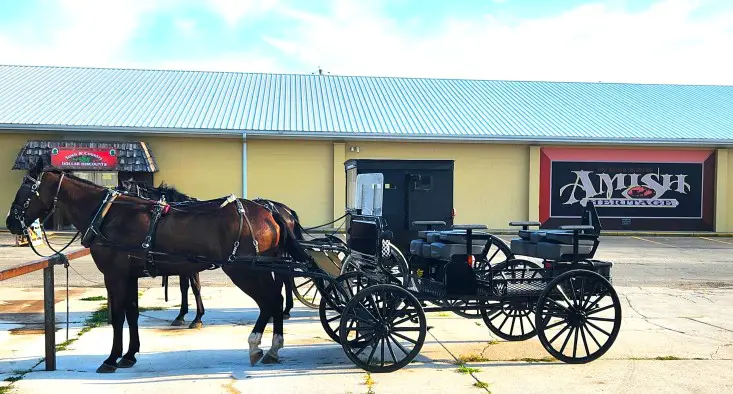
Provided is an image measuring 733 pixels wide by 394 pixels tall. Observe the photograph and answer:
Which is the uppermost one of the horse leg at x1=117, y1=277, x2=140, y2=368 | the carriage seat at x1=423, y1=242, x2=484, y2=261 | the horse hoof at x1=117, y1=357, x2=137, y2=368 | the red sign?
the red sign

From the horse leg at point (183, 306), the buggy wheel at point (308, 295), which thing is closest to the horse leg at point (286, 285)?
the buggy wheel at point (308, 295)

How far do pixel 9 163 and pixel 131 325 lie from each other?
64.7 ft

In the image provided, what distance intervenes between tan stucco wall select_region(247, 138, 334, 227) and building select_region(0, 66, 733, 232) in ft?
0.13

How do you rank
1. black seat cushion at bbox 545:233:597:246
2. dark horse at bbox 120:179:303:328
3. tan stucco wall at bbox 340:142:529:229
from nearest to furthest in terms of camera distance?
black seat cushion at bbox 545:233:597:246 → dark horse at bbox 120:179:303:328 → tan stucco wall at bbox 340:142:529:229

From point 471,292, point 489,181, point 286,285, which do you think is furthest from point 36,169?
point 489,181

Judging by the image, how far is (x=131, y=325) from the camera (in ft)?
21.0

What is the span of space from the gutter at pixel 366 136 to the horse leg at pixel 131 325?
55.1 ft

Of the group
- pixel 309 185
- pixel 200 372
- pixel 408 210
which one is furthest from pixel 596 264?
pixel 309 185

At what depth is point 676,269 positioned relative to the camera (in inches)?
608

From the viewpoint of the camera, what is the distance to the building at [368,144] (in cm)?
2303

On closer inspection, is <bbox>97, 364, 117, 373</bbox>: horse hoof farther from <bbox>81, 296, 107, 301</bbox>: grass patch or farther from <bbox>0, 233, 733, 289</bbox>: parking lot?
Answer: <bbox>0, 233, 733, 289</bbox>: parking lot

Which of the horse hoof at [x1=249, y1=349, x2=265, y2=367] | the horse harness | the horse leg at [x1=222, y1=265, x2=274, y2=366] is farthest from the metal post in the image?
the horse hoof at [x1=249, y1=349, x2=265, y2=367]

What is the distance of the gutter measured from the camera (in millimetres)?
22562

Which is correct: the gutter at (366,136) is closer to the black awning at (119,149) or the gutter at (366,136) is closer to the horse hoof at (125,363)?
the black awning at (119,149)
